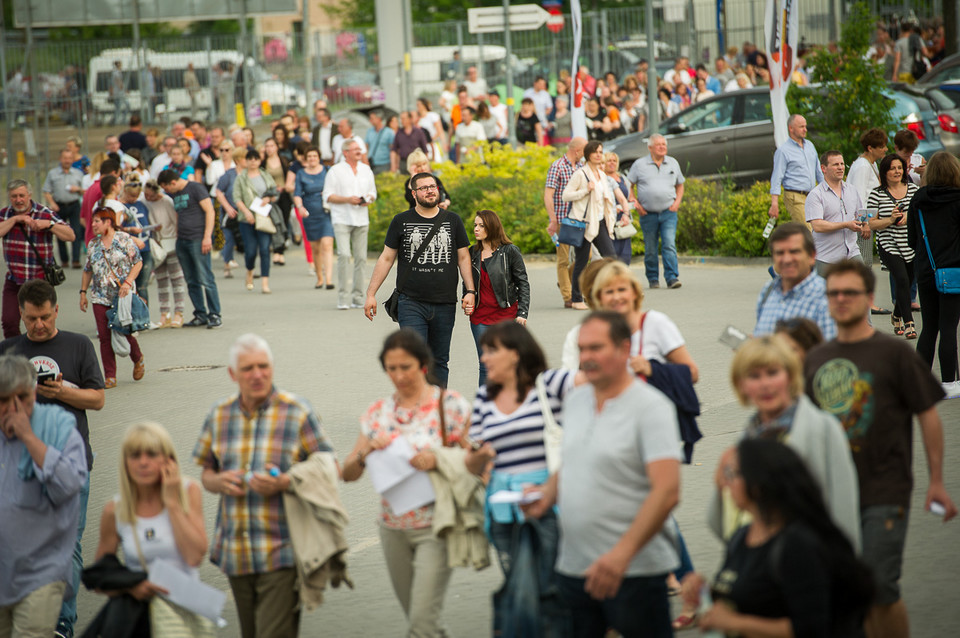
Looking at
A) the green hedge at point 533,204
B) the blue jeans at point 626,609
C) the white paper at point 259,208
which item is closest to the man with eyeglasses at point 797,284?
the blue jeans at point 626,609

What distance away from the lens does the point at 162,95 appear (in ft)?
123

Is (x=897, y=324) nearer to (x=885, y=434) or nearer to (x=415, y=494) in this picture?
(x=885, y=434)

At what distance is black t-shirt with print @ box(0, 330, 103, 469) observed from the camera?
6.51 metres

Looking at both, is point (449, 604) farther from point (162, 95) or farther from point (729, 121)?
point (162, 95)

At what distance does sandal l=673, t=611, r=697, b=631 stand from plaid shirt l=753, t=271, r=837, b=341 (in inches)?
51.1

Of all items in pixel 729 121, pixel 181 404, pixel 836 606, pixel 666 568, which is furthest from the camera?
pixel 729 121

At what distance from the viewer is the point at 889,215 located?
35.8 ft

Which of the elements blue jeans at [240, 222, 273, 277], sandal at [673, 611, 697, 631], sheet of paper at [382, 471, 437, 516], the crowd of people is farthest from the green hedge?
sheet of paper at [382, 471, 437, 516]

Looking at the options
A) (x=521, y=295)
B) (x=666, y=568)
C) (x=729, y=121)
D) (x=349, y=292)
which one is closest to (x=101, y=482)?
(x=521, y=295)

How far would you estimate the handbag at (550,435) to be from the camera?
188 inches

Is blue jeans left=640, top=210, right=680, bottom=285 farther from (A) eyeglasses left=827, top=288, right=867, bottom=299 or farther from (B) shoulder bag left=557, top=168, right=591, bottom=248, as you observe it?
(A) eyeglasses left=827, top=288, right=867, bottom=299

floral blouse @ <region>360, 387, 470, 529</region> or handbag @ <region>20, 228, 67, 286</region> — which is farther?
handbag @ <region>20, 228, 67, 286</region>

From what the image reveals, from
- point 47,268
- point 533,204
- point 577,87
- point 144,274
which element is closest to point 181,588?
point 47,268

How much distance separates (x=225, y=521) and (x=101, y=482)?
12.9ft
